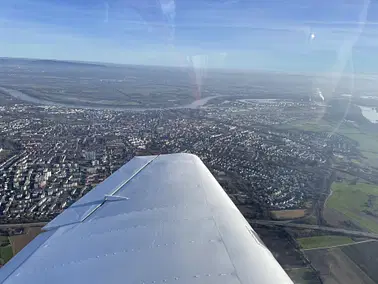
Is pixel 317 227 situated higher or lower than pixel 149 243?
lower

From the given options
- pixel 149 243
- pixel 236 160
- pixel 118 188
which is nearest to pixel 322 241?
pixel 236 160

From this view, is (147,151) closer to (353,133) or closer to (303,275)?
(303,275)

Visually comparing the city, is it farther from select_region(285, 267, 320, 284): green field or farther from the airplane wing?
the airplane wing

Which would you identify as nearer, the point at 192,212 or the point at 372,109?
the point at 192,212

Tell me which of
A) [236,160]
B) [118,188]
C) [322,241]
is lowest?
[322,241]

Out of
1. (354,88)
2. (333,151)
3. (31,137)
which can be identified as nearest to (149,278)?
(333,151)

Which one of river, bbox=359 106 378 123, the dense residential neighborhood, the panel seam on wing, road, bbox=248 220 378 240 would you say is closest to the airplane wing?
the panel seam on wing

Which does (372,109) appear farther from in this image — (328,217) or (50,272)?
(50,272)
